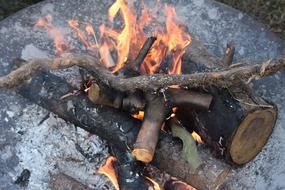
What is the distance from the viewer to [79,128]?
2225 millimetres

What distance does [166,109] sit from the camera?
1989 mm

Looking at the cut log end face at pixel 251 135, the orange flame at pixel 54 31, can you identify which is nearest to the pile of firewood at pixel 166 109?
the cut log end face at pixel 251 135

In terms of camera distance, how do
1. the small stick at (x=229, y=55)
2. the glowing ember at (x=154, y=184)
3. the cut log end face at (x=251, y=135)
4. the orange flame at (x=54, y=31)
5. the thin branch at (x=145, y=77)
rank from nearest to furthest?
the thin branch at (x=145, y=77) < the cut log end face at (x=251, y=135) < the glowing ember at (x=154, y=184) < the small stick at (x=229, y=55) < the orange flame at (x=54, y=31)

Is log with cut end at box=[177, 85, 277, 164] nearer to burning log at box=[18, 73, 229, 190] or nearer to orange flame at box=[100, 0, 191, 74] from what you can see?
burning log at box=[18, 73, 229, 190]

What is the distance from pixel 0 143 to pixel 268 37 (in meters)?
1.46

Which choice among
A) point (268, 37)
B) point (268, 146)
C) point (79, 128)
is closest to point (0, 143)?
point (79, 128)

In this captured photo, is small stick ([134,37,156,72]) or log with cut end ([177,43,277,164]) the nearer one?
log with cut end ([177,43,277,164])

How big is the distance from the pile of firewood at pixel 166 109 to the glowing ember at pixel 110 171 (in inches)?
2.1

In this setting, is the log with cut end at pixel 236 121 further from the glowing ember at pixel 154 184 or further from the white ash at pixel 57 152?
the white ash at pixel 57 152

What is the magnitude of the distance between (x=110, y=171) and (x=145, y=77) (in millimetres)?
477

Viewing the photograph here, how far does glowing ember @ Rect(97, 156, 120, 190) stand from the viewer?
6.73ft

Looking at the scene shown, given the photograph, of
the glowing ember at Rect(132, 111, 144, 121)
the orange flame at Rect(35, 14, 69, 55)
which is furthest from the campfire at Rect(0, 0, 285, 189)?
the orange flame at Rect(35, 14, 69, 55)

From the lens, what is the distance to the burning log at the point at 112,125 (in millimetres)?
1967

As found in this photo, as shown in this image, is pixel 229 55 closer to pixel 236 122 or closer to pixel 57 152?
pixel 236 122
